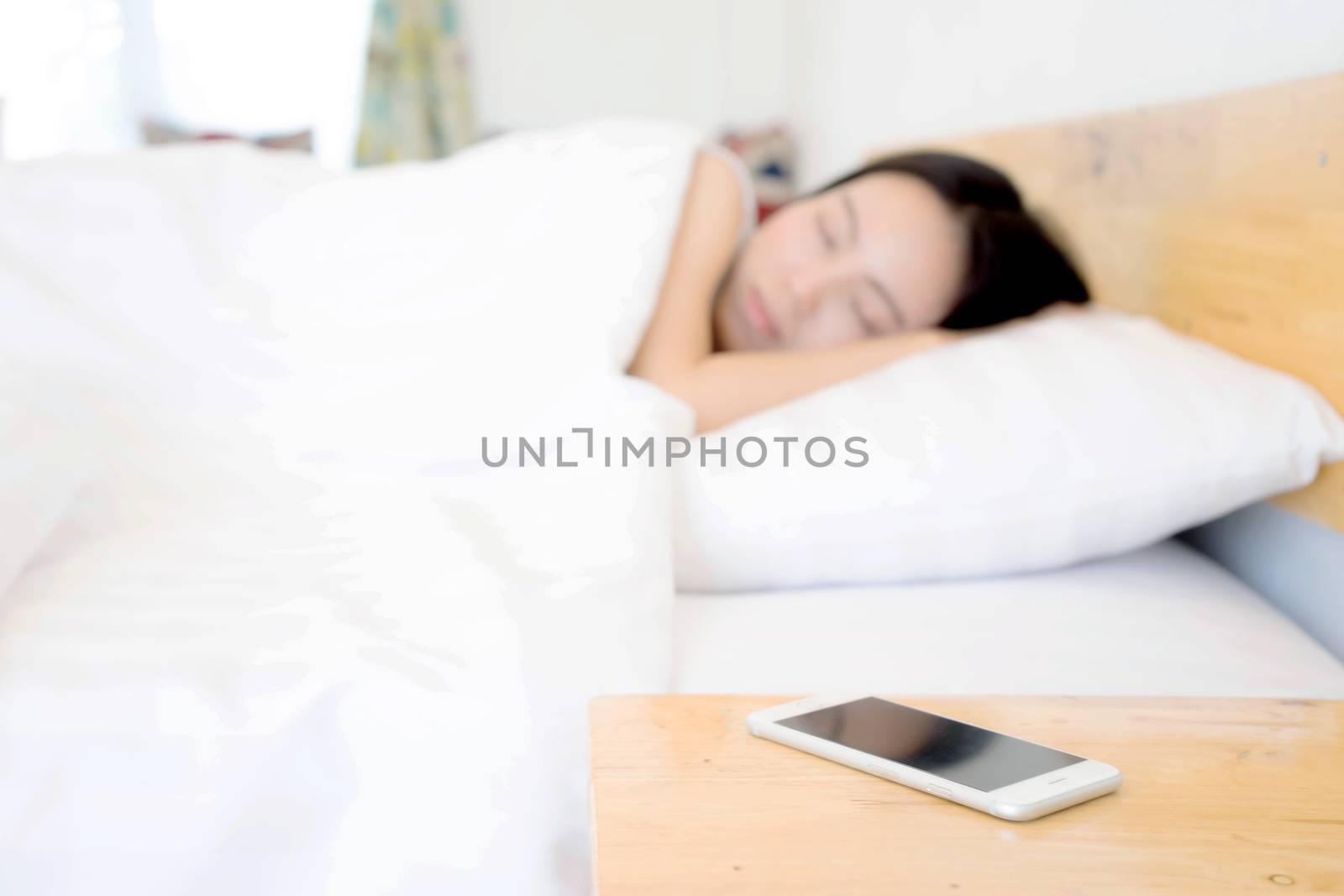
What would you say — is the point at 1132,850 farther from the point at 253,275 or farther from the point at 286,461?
the point at 253,275

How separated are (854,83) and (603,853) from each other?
252 centimetres

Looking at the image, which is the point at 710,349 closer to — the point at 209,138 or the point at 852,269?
the point at 852,269

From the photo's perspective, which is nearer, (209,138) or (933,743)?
(933,743)

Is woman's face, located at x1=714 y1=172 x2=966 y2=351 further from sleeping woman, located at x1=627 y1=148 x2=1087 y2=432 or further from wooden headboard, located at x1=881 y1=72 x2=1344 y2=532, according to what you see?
wooden headboard, located at x1=881 y1=72 x2=1344 y2=532

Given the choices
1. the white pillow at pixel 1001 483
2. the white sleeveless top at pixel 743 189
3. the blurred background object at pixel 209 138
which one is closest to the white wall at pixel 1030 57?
the white pillow at pixel 1001 483

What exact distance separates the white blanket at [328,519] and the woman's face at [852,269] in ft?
0.59

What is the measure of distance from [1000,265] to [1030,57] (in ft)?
1.48

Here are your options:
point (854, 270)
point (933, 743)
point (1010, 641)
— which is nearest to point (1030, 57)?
point (854, 270)

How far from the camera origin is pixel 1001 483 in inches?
33.9

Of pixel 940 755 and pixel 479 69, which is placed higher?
pixel 479 69

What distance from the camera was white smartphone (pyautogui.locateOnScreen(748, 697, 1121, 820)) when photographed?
45 cm

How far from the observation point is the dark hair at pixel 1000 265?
1.31 metres

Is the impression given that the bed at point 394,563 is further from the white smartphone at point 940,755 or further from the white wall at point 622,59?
the white wall at point 622,59

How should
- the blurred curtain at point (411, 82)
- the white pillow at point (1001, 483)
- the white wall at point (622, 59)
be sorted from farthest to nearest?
the white wall at point (622, 59), the blurred curtain at point (411, 82), the white pillow at point (1001, 483)
